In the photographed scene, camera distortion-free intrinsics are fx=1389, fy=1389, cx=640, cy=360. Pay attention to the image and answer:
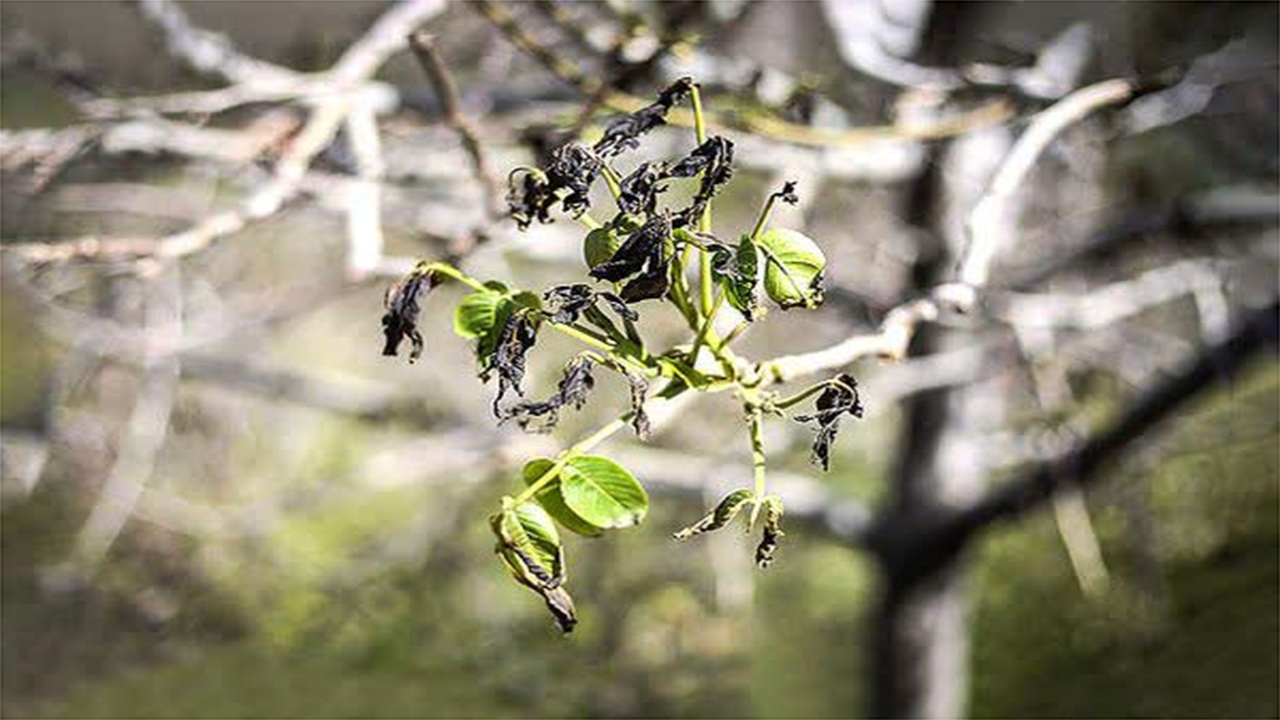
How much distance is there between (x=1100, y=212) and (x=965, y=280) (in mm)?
1904

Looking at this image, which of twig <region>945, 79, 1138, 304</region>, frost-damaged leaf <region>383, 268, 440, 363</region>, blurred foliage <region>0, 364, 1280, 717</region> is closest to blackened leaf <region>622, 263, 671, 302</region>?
frost-damaged leaf <region>383, 268, 440, 363</region>

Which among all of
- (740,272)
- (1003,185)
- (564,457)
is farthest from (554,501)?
(1003,185)

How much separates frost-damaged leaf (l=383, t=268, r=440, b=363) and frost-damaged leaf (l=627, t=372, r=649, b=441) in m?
0.10

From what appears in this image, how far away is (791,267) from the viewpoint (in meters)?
0.52

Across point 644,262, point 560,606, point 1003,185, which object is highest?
point 1003,185

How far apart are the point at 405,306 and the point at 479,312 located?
0.03 metres

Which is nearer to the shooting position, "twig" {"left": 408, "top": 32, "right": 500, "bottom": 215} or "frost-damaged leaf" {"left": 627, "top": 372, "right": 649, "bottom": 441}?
"frost-damaged leaf" {"left": 627, "top": 372, "right": 649, "bottom": 441}

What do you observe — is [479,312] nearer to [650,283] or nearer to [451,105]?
[650,283]

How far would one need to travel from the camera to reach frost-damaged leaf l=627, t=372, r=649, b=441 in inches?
19.6

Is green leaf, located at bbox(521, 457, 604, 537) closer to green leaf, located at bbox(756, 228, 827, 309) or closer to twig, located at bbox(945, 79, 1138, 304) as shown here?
green leaf, located at bbox(756, 228, 827, 309)

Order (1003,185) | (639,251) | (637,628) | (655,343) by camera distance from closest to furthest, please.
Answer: (639,251), (1003,185), (655,343), (637,628)

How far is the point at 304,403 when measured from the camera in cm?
239

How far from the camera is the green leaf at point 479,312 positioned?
21.6 inches

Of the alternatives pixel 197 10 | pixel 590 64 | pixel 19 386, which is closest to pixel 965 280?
pixel 590 64
